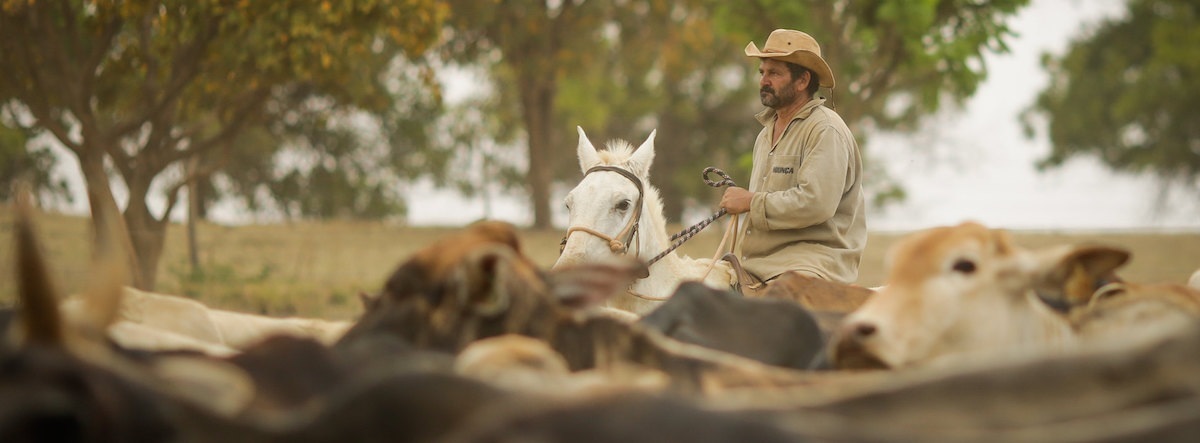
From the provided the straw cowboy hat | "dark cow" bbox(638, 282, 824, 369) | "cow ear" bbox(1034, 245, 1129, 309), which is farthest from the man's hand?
"cow ear" bbox(1034, 245, 1129, 309)

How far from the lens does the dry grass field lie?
1418 centimetres

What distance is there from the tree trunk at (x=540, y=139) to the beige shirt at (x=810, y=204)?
56.7 ft

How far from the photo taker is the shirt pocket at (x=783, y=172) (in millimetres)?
6480

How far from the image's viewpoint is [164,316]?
485cm

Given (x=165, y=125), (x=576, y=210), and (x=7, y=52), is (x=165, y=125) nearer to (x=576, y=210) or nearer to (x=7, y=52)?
(x=7, y=52)

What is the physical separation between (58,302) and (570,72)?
19901mm

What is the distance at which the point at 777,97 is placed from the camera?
662 centimetres

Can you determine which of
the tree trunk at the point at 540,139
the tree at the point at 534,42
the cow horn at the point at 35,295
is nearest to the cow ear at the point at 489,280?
the cow horn at the point at 35,295

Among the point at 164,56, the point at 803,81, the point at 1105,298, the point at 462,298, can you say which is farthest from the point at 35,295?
the point at 164,56

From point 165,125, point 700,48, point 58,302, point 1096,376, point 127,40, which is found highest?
point 700,48

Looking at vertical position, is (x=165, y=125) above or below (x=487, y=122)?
below

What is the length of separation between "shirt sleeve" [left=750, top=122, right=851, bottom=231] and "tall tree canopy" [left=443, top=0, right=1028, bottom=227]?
119cm

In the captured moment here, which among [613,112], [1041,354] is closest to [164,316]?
[1041,354]

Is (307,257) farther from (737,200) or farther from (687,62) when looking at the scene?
(737,200)
